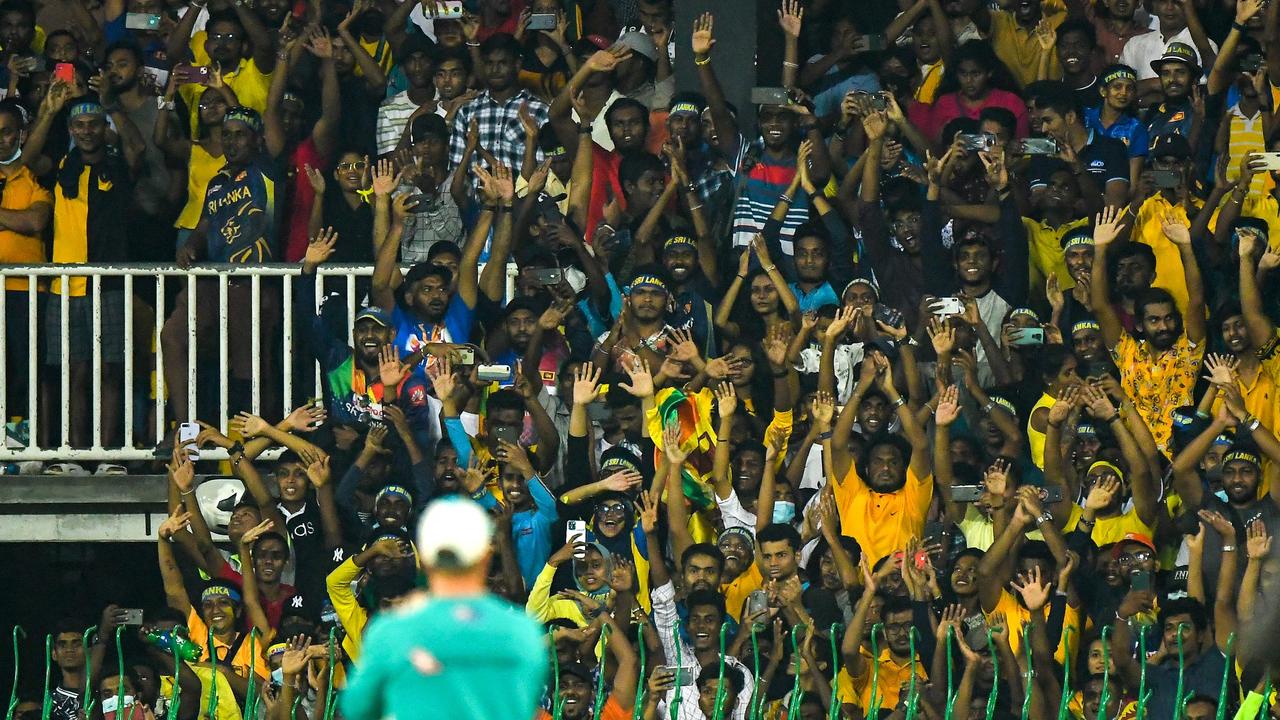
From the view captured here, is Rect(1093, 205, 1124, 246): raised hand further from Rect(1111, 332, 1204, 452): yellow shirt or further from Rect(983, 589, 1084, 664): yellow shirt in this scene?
Rect(983, 589, 1084, 664): yellow shirt

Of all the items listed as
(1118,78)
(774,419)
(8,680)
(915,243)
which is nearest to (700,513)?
(774,419)

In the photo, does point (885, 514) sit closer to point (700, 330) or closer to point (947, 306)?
point (947, 306)

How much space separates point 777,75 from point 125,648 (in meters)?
4.79

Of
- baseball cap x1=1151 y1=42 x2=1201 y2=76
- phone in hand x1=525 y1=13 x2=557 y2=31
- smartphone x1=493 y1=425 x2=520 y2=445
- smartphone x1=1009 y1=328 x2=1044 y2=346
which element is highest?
phone in hand x1=525 y1=13 x2=557 y2=31

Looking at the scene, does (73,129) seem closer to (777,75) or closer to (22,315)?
(22,315)

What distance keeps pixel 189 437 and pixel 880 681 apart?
12.2 ft

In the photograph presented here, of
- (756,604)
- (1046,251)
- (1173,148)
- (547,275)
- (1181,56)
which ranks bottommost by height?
(756,604)

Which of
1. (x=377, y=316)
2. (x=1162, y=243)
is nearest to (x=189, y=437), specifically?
(x=377, y=316)

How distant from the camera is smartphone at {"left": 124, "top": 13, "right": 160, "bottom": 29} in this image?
13984 mm

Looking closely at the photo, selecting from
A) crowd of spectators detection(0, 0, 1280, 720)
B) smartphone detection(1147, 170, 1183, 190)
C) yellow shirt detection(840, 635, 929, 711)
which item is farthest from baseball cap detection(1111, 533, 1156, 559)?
smartphone detection(1147, 170, 1183, 190)

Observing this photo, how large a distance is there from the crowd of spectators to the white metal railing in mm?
86

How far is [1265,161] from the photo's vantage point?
42.1 ft

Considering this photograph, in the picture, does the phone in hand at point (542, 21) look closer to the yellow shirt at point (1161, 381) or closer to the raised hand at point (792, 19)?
the raised hand at point (792, 19)

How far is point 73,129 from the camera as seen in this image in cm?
1406
